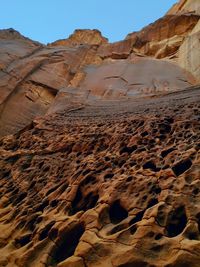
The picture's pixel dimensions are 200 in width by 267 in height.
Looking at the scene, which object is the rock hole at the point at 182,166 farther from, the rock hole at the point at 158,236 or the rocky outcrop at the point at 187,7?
the rocky outcrop at the point at 187,7

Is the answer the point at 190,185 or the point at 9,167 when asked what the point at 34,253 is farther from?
the point at 9,167

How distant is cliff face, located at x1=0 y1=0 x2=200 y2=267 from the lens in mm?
5789

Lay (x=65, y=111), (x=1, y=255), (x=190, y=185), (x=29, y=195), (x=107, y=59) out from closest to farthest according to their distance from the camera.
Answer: (x=190, y=185) < (x=1, y=255) < (x=29, y=195) < (x=65, y=111) < (x=107, y=59)

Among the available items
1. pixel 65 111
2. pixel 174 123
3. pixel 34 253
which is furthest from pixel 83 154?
pixel 65 111

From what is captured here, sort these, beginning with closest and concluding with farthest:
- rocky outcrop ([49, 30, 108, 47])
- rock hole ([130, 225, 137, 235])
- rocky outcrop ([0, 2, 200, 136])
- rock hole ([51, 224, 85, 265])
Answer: rock hole ([130, 225, 137, 235])
rock hole ([51, 224, 85, 265])
rocky outcrop ([0, 2, 200, 136])
rocky outcrop ([49, 30, 108, 47])

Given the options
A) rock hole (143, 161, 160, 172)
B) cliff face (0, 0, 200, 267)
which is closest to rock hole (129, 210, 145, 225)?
cliff face (0, 0, 200, 267)

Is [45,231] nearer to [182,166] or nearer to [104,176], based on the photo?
[104,176]

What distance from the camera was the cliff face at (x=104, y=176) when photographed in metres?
5.79

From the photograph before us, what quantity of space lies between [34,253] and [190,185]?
296 centimetres

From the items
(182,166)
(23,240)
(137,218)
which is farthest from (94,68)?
(137,218)

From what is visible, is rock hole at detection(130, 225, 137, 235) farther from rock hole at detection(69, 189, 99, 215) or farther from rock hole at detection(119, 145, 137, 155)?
rock hole at detection(119, 145, 137, 155)

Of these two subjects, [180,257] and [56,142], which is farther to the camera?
[56,142]

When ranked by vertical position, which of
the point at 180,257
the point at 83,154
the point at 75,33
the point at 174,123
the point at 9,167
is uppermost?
the point at 75,33

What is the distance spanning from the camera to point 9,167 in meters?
10.6
